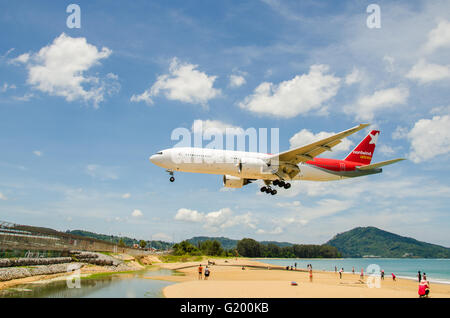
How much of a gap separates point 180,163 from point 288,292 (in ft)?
52.1

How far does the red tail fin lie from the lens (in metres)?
43.1

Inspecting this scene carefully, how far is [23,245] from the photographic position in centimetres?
4500

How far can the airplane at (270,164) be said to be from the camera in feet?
111

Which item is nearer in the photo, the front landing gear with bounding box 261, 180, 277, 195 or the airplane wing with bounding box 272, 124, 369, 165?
the airplane wing with bounding box 272, 124, 369, 165

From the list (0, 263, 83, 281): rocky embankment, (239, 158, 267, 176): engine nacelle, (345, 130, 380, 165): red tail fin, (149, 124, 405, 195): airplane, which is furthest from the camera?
(345, 130, 380, 165): red tail fin

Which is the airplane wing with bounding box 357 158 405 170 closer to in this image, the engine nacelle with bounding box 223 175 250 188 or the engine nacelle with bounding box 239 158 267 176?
the engine nacelle with bounding box 239 158 267 176

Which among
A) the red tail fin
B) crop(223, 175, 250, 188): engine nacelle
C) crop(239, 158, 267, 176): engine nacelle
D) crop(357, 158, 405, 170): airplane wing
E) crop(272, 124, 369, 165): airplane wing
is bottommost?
crop(223, 175, 250, 188): engine nacelle

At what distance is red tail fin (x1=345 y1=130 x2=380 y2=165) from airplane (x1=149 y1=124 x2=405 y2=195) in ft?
4.39

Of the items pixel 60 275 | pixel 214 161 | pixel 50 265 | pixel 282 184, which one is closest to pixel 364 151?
pixel 282 184

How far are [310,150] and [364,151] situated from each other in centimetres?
1355

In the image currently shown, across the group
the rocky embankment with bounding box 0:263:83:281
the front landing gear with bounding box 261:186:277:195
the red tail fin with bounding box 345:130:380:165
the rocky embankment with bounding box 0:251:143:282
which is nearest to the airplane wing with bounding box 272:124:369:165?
the front landing gear with bounding box 261:186:277:195

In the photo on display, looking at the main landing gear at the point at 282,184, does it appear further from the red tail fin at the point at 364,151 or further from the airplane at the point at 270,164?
the red tail fin at the point at 364,151
